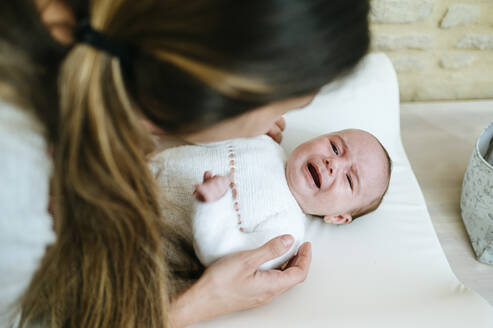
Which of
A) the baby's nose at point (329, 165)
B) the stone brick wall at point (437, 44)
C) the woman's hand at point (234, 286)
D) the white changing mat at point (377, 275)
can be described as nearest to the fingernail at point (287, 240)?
the woman's hand at point (234, 286)

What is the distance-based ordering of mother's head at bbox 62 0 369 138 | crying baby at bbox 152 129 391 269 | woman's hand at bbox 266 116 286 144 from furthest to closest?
woman's hand at bbox 266 116 286 144
crying baby at bbox 152 129 391 269
mother's head at bbox 62 0 369 138

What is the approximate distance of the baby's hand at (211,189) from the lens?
36.5 inches

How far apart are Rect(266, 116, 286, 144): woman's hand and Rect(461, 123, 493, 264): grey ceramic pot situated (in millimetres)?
576

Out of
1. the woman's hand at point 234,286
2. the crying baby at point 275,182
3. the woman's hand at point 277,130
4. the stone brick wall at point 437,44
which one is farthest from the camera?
the stone brick wall at point 437,44

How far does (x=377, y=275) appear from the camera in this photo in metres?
1.02

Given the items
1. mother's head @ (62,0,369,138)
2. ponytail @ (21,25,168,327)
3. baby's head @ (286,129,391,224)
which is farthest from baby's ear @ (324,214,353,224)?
mother's head @ (62,0,369,138)

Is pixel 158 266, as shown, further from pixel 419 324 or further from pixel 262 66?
pixel 419 324

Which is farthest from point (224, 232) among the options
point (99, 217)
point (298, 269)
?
point (99, 217)

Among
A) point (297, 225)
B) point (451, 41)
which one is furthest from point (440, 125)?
point (297, 225)

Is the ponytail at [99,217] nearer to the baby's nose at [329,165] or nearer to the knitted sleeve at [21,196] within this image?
the knitted sleeve at [21,196]

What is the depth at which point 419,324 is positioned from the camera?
3.01 ft

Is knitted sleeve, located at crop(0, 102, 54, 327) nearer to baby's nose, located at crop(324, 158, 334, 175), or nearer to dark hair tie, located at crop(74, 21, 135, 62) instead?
dark hair tie, located at crop(74, 21, 135, 62)

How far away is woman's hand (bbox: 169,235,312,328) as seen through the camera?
2.77 feet

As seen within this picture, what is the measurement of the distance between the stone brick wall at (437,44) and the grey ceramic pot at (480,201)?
1.84ft
